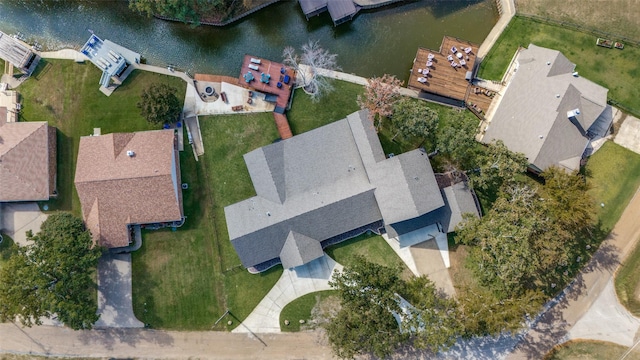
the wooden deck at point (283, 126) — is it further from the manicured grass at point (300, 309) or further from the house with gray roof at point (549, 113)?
the house with gray roof at point (549, 113)

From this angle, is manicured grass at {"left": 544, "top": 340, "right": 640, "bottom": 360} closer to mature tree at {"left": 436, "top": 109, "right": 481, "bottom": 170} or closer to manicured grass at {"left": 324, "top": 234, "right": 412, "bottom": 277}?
manicured grass at {"left": 324, "top": 234, "right": 412, "bottom": 277}

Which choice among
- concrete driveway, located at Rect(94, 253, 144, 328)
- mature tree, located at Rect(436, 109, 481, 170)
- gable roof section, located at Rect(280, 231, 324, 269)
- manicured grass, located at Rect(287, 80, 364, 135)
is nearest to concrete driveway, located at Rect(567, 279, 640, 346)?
mature tree, located at Rect(436, 109, 481, 170)

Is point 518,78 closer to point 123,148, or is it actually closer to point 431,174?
point 431,174

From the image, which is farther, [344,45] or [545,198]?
[344,45]

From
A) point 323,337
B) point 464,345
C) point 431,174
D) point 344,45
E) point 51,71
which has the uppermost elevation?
point 344,45

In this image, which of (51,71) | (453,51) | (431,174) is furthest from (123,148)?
(453,51)

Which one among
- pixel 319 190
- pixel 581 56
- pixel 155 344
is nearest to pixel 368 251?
pixel 319 190
